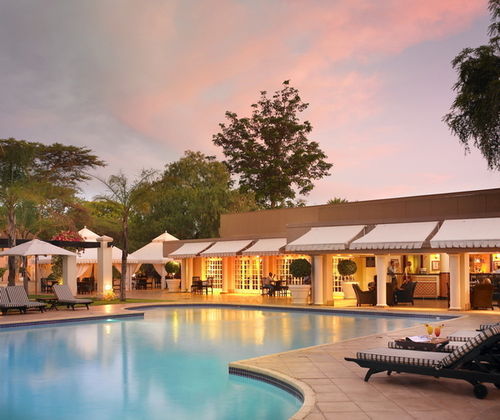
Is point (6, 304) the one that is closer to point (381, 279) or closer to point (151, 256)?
point (381, 279)

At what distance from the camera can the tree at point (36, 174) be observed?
2614 centimetres

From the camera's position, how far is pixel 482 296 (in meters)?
19.5

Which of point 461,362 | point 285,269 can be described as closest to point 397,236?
point 285,269

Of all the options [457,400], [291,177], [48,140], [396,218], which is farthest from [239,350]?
[291,177]

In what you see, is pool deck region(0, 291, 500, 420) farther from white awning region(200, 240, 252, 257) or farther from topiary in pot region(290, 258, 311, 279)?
white awning region(200, 240, 252, 257)

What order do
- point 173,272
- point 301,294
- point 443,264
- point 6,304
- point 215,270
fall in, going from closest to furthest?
point 6,304, point 301,294, point 443,264, point 215,270, point 173,272

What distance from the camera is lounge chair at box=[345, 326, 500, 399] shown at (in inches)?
280

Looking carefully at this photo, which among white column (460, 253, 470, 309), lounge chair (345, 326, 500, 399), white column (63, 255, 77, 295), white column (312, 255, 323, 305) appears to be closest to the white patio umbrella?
white column (63, 255, 77, 295)

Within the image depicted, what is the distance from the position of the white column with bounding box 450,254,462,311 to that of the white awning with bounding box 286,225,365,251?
355cm

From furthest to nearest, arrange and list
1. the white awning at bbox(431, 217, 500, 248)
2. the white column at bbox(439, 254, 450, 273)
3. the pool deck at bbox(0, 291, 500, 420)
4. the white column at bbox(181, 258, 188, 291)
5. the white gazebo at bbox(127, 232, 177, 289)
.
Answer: the white gazebo at bbox(127, 232, 177, 289) < the white column at bbox(181, 258, 188, 291) < the white column at bbox(439, 254, 450, 273) < the white awning at bbox(431, 217, 500, 248) < the pool deck at bbox(0, 291, 500, 420)

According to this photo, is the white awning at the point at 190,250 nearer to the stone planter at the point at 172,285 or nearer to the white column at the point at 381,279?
the stone planter at the point at 172,285

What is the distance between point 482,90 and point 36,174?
2497 cm

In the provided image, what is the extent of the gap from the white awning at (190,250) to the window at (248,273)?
190 cm

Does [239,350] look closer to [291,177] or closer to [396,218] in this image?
[396,218]
